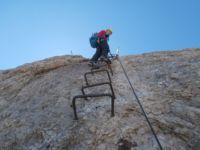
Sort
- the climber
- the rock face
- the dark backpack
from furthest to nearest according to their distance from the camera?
the dark backpack, the climber, the rock face

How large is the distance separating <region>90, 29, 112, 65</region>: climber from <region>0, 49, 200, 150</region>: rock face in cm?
152

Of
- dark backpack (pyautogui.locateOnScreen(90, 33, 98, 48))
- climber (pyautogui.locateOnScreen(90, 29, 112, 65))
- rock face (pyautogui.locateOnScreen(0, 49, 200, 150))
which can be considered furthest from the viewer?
dark backpack (pyautogui.locateOnScreen(90, 33, 98, 48))

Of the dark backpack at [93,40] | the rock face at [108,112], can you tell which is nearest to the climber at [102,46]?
the dark backpack at [93,40]

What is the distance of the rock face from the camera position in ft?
13.1

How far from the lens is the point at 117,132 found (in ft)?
13.6

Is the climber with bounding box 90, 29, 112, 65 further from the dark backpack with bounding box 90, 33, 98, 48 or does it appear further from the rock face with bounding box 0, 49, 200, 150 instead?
the rock face with bounding box 0, 49, 200, 150

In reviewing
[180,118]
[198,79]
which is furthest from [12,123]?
[198,79]

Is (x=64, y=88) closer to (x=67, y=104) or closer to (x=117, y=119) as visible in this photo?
(x=67, y=104)

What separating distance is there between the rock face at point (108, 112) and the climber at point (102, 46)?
152cm

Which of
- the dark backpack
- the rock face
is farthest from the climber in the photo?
the rock face

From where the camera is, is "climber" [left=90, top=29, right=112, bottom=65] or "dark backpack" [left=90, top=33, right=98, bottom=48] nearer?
"climber" [left=90, top=29, right=112, bottom=65]

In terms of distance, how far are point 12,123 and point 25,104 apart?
1.04m

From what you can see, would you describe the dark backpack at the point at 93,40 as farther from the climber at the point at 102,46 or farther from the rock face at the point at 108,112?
the rock face at the point at 108,112

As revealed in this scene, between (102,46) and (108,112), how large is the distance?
5.37 m
